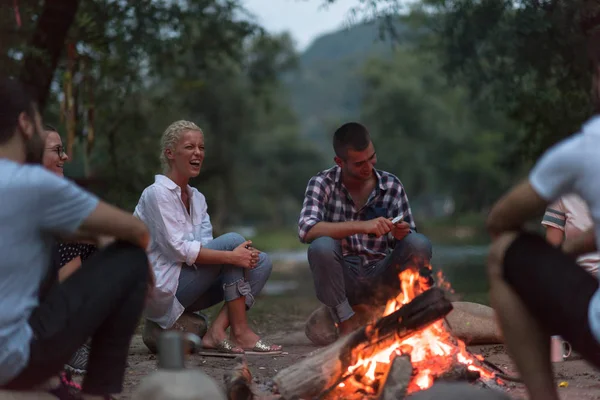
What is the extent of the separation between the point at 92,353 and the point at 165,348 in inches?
27.1

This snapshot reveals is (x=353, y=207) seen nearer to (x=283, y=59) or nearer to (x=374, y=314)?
(x=374, y=314)

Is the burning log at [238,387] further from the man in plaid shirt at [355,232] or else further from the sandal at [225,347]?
the sandal at [225,347]

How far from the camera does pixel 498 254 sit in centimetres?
367

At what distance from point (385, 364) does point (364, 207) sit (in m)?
1.89

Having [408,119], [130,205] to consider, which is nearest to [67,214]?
[130,205]

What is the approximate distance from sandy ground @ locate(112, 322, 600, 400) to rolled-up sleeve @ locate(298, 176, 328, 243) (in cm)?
91

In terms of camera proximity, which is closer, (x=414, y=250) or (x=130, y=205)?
(x=414, y=250)

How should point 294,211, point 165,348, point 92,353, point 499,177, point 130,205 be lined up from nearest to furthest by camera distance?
point 165,348
point 92,353
point 130,205
point 499,177
point 294,211

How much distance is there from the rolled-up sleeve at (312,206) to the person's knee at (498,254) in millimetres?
2753

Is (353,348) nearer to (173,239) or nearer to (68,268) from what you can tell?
(173,239)

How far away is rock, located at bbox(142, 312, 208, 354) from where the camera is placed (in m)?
6.67

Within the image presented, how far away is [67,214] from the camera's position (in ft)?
11.6

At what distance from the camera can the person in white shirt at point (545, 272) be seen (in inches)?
129

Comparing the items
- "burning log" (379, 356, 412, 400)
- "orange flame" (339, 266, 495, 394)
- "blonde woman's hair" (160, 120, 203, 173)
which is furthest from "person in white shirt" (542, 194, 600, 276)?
"blonde woman's hair" (160, 120, 203, 173)
